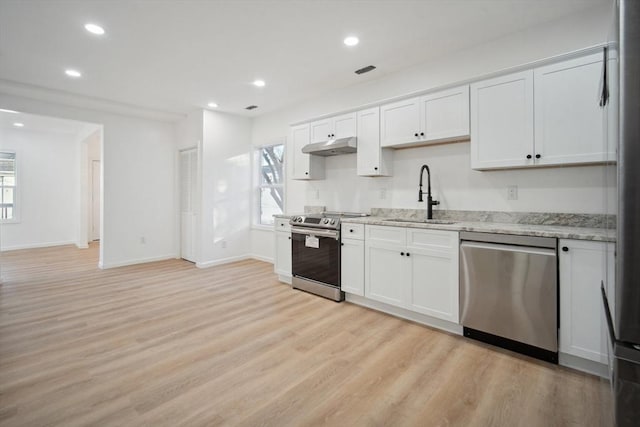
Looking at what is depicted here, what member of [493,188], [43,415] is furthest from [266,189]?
[43,415]

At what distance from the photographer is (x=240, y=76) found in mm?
3797

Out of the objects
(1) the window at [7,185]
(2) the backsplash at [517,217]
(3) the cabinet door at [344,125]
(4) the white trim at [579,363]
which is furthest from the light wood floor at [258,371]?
(1) the window at [7,185]

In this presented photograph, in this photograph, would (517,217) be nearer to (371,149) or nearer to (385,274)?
(385,274)

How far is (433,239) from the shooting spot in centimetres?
268

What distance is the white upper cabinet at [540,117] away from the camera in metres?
2.21

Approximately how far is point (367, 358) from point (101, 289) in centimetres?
357

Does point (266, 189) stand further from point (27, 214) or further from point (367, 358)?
point (27, 214)

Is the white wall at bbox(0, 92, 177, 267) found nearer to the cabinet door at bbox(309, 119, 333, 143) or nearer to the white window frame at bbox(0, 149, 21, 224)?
the white window frame at bbox(0, 149, 21, 224)

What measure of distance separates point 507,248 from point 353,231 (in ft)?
4.79

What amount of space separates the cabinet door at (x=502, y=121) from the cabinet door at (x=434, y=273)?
0.77 m

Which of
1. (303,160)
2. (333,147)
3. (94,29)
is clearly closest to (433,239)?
(333,147)

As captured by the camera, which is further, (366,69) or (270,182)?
(270,182)

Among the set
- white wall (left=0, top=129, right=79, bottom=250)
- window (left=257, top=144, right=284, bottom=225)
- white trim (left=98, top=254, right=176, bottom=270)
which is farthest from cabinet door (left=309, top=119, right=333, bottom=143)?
white wall (left=0, top=129, right=79, bottom=250)

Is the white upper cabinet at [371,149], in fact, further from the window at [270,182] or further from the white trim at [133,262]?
the white trim at [133,262]
